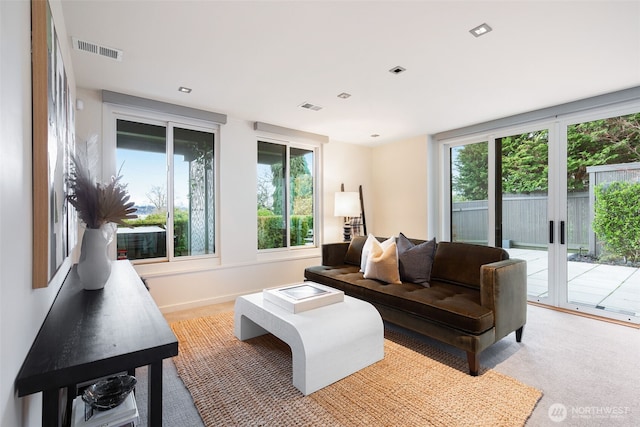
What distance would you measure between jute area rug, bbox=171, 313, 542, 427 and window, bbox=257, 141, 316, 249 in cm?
221

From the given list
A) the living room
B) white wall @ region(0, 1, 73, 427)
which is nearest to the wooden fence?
the living room

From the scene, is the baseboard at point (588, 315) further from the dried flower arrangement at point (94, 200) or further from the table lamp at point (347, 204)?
the dried flower arrangement at point (94, 200)

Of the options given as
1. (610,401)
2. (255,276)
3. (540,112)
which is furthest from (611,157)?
(255,276)

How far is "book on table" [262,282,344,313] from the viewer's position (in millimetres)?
2238

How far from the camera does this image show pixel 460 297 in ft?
8.35

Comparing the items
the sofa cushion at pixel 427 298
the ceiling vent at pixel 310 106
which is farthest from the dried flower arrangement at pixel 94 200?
the ceiling vent at pixel 310 106

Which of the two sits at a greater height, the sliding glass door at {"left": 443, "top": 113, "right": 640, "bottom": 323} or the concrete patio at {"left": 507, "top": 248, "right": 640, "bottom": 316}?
the sliding glass door at {"left": 443, "top": 113, "right": 640, "bottom": 323}

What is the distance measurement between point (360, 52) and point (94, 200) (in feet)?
6.82

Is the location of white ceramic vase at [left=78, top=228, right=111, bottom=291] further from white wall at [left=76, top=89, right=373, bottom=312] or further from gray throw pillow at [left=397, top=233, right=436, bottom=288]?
gray throw pillow at [left=397, top=233, right=436, bottom=288]

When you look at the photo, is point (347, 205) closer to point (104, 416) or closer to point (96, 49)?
point (96, 49)

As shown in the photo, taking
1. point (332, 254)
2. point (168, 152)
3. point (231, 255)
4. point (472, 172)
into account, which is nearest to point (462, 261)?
point (332, 254)

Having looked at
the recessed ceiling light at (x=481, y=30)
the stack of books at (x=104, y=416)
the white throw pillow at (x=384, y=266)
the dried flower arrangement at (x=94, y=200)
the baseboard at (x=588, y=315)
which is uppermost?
the recessed ceiling light at (x=481, y=30)

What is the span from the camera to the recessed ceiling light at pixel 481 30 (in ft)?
6.76

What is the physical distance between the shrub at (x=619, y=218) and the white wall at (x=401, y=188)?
6.72 feet
